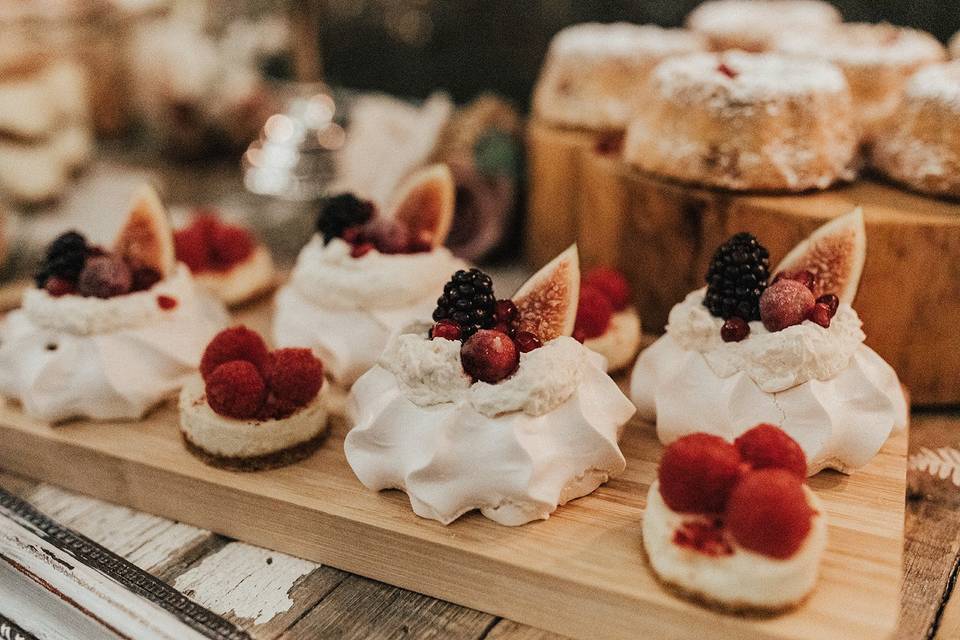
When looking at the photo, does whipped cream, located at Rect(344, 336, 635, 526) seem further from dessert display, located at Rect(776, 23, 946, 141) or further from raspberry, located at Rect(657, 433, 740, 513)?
dessert display, located at Rect(776, 23, 946, 141)

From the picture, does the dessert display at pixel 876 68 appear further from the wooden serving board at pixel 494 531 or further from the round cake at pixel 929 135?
the wooden serving board at pixel 494 531

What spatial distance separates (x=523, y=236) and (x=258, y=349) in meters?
1.83

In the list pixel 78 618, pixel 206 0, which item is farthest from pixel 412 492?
pixel 206 0

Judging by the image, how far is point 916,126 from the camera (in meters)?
2.46

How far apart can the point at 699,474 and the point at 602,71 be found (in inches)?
79.8

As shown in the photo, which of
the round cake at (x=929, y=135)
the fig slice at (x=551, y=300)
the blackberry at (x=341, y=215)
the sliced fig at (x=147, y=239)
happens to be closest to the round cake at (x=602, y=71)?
the round cake at (x=929, y=135)

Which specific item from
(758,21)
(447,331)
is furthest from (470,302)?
(758,21)

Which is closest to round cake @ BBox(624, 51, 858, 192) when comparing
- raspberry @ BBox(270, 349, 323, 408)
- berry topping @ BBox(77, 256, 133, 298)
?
raspberry @ BBox(270, 349, 323, 408)

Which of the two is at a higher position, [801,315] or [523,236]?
[801,315]

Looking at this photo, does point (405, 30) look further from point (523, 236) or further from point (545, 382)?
point (545, 382)

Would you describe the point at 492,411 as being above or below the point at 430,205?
below

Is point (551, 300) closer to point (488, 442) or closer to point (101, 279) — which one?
point (488, 442)

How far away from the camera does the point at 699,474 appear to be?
1661 mm

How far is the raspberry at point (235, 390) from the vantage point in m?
2.12
